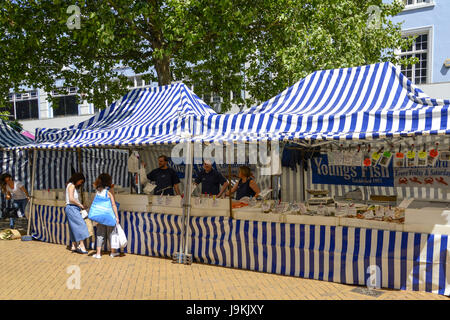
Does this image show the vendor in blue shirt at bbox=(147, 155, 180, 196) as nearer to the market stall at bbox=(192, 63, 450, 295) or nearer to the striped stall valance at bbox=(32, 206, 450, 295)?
the striped stall valance at bbox=(32, 206, 450, 295)

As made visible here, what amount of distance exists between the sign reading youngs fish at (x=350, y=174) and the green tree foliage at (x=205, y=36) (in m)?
2.86

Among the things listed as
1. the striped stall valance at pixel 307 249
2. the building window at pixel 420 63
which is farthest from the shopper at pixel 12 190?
the building window at pixel 420 63

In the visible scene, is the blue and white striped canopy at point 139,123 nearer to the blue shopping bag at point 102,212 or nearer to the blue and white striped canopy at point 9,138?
the blue shopping bag at point 102,212

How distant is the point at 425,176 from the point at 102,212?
642 cm

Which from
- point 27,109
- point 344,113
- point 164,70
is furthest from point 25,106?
point 344,113

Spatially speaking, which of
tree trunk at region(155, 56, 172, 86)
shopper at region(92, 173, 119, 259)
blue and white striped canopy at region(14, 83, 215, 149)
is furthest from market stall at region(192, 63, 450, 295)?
tree trunk at region(155, 56, 172, 86)

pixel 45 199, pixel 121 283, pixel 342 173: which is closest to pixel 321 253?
pixel 121 283

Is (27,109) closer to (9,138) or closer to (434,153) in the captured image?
(9,138)

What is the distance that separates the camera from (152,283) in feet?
18.6

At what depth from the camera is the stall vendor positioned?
7.28 metres

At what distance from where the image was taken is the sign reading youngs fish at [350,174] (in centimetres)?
859

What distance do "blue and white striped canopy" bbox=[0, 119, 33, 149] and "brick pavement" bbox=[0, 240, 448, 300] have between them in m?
4.80

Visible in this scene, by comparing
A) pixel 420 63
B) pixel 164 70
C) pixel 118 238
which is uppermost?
pixel 420 63
